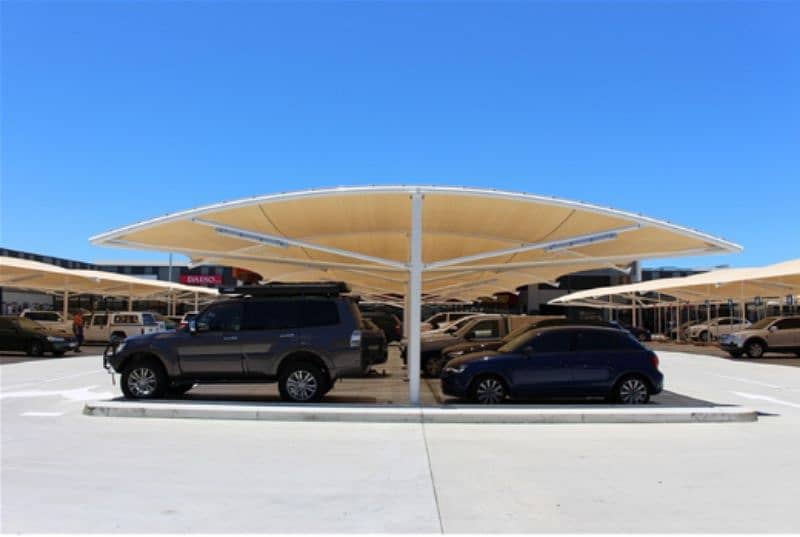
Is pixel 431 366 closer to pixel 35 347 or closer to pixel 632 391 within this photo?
pixel 632 391

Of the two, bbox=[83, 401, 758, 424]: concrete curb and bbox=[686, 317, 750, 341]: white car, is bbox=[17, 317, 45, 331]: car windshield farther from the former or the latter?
bbox=[686, 317, 750, 341]: white car

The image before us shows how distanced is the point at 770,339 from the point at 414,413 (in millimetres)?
23416

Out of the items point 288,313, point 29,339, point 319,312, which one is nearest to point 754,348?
point 319,312

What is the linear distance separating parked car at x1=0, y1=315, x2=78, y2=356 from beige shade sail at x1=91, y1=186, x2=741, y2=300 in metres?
12.3

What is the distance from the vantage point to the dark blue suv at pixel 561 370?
13.1m

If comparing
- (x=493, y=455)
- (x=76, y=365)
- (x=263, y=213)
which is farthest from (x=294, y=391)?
(x=76, y=365)

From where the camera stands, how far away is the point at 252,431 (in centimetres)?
1073

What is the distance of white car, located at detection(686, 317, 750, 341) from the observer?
43406 millimetres

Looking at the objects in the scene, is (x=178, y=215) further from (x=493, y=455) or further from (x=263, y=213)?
(x=493, y=455)

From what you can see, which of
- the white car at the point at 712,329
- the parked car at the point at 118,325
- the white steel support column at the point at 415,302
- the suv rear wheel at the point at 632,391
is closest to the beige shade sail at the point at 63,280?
the parked car at the point at 118,325

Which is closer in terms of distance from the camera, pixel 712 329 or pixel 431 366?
pixel 431 366

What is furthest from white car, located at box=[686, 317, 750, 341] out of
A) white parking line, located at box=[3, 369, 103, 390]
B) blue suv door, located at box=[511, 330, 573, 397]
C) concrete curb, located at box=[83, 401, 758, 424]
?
white parking line, located at box=[3, 369, 103, 390]

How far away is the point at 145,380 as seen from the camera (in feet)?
44.2

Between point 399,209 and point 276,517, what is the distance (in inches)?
356
